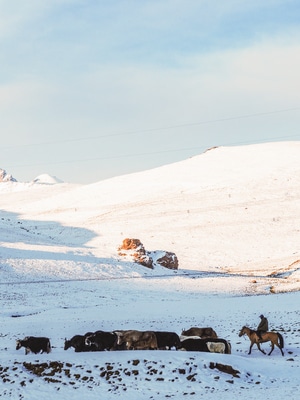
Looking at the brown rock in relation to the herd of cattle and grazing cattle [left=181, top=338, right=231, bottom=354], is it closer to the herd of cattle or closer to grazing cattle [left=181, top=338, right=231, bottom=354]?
the herd of cattle

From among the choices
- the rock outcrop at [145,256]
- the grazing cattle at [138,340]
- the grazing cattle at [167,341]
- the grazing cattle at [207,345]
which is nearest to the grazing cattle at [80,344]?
the grazing cattle at [138,340]

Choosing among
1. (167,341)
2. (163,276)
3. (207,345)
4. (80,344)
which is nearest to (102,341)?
(80,344)

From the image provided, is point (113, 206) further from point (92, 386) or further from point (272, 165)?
point (92, 386)

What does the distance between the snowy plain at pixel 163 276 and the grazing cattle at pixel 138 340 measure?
177 centimetres

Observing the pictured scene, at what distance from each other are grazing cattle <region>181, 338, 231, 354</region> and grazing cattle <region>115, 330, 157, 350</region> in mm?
1327

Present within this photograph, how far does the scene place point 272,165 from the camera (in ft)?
436

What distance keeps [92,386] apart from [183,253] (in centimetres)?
6606

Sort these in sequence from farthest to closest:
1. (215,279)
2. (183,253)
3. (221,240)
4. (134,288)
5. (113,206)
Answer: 1. (113,206)
2. (221,240)
3. (183,253)
4. (215,279)
5. (134,288)

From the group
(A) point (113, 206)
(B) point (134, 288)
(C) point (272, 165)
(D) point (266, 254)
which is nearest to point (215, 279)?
(B) point (134, 288)

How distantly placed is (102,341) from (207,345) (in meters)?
4.44

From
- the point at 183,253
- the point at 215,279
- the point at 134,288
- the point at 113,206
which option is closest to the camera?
the point at 134,288

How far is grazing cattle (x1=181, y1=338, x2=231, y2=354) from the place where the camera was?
72.4 ft

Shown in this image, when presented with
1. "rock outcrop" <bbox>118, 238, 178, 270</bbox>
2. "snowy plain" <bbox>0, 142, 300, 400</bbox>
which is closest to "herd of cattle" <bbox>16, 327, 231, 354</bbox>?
"snowy plain" <bbox>0, 142, 300, 400</bbox>

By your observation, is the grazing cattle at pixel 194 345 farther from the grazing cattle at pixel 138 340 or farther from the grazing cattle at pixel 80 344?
the grazing cattle at pixel 80 344
